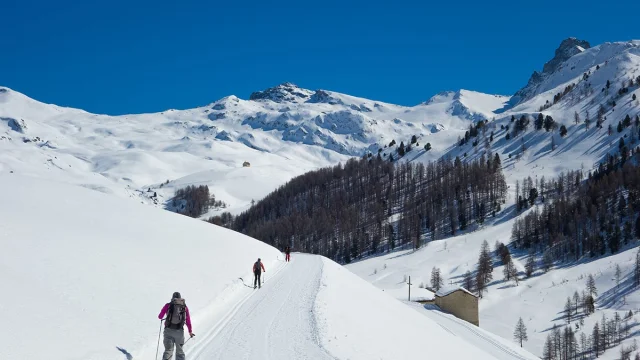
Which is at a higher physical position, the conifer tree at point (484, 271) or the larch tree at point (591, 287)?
the conifer tree at point (484, 271)

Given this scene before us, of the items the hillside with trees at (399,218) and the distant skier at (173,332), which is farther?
the hillside with trees at (399,218)

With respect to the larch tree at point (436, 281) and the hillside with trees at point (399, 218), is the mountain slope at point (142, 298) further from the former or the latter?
the hillside with trees at point (399, 218)

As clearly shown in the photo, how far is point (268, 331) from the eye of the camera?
19.2m

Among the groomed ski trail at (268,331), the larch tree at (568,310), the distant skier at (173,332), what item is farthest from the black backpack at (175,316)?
the larch tree at (568,310)

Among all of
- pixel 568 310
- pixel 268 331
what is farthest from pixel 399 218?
pixel 268 331

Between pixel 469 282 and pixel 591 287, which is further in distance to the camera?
pixel 469 282

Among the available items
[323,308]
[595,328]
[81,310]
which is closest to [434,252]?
[595,328]

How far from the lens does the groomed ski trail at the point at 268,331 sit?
16062 mm

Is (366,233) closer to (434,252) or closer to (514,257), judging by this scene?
(434,252)

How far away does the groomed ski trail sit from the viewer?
16.1 metres

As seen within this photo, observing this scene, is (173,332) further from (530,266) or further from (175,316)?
(530,266)

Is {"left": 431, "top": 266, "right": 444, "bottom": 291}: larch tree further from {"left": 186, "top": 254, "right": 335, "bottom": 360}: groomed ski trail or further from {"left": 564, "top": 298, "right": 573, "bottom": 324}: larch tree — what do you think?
{"left": 186, "top": 254, "right": 335, "bottom": 360}: groomed ski trail

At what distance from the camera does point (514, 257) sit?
398 feet

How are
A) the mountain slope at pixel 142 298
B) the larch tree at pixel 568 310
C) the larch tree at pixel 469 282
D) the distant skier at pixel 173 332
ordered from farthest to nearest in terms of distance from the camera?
the larch tree at pixel 469 282
the larch tree at pixel 568 310
the mountain slope at pixel 142 298
the distant skier at pixel 173 332
